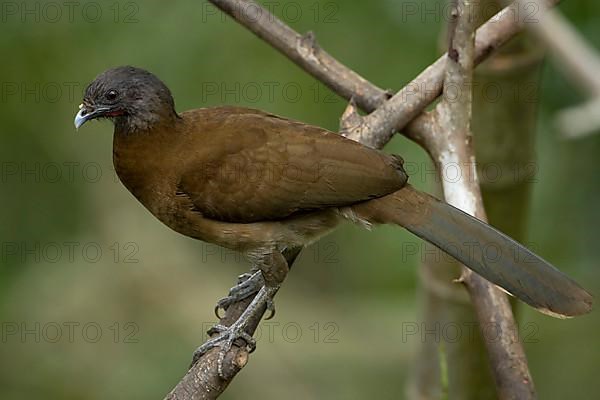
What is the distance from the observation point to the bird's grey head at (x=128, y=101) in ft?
8.95

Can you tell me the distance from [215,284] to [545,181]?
1.78 metres

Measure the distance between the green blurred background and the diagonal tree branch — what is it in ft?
4.30

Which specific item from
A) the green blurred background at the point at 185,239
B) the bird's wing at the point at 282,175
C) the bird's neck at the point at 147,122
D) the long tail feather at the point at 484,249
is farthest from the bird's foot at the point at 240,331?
the green blurred background at the point at 185,239

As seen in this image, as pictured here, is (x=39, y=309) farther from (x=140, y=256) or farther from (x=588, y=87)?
(x=588, y=87)

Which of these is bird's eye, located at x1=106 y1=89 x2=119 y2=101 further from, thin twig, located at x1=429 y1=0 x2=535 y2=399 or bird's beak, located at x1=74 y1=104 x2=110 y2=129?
thin twig, located at x1=429 y1=0 x2=535 y2=399

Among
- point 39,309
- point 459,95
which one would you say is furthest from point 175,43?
point 459,95

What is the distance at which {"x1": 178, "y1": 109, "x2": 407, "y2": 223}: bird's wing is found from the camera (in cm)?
266

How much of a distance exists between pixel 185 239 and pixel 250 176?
8.35 ft

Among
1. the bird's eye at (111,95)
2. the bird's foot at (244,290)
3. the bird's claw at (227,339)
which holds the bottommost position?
the bird's claw at (227,339)

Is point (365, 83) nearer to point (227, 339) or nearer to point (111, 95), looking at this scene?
point (111, 95)

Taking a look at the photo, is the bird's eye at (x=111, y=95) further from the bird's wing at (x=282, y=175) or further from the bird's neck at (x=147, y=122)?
the bird's wing at (x=282, y=175)

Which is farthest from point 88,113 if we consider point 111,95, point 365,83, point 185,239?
point 185,239

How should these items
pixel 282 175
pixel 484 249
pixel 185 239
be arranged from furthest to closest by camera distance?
pixel 185 239 < pixel 282 175 < pixel 484 249

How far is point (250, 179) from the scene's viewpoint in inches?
105
